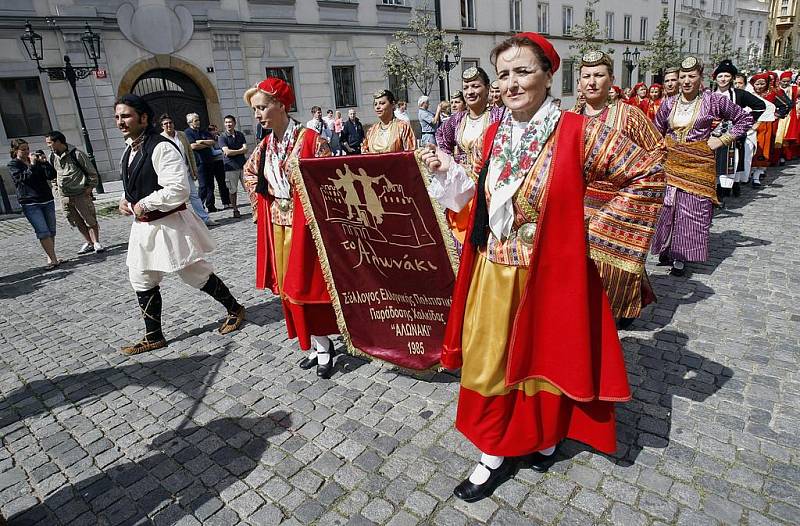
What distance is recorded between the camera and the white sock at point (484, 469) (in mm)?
2646

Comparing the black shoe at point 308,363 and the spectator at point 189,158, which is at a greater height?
the spectator at point 189,158

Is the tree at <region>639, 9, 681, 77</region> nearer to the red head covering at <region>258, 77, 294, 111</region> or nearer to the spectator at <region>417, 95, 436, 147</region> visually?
the spectator at <region>417, 95, 436, 147</region>

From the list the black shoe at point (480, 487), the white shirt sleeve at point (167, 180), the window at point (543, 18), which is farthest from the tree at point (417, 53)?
the black shoe at point (480, 487)

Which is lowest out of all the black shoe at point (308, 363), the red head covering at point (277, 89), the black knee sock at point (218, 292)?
the black shoe at point (308, 363)

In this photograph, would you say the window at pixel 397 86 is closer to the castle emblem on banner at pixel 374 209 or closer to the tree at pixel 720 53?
the castle emblem on banner at pixel 374 209

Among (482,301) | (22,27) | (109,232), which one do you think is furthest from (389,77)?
(482,301)

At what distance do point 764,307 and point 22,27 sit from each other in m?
18.8

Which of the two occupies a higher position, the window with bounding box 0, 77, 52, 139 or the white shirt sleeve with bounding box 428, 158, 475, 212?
the window with bounding box 0, 77, 52, 139

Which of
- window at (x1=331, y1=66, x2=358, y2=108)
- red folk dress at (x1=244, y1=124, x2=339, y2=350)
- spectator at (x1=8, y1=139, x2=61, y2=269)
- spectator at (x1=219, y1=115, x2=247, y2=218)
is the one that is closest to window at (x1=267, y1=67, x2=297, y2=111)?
window at (x1=331, y1=66, x2=358, y2=108)

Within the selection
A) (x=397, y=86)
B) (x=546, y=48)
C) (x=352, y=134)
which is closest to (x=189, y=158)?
(x=352, y=134)

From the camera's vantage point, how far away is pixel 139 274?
14.9ft

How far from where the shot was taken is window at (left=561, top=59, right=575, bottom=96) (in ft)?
111

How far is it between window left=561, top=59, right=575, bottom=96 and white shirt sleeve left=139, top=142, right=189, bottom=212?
111 feet

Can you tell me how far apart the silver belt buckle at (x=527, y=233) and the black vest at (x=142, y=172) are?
323cm
